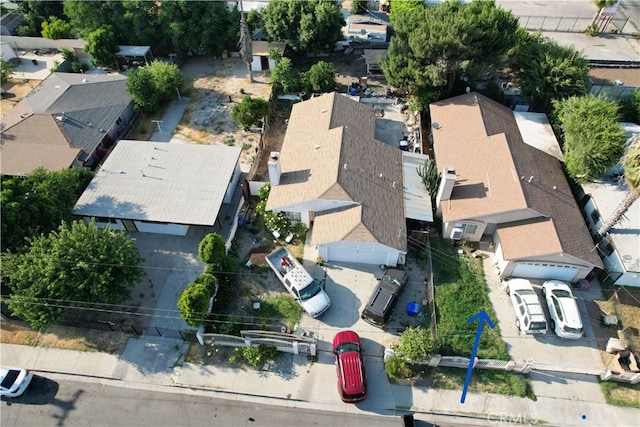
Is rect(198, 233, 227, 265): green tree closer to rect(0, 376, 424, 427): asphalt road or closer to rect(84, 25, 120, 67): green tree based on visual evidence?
rect(0, 376, 424, 427): asphalt road

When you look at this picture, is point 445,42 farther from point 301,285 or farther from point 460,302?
point 301,285

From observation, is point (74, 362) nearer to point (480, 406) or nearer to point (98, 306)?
point (98, 306)

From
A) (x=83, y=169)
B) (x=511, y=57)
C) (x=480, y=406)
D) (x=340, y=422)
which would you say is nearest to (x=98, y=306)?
(x=83, y=169)

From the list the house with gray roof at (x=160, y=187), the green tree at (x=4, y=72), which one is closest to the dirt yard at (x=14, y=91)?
the green tree at (x=4, y=72)

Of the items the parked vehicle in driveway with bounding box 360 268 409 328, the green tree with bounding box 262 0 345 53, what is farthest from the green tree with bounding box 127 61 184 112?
the parked vehicle in driveway with bounding box 360 268 409 328

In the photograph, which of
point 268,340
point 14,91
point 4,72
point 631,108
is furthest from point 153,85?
point 631,108

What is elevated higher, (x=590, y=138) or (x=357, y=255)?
(x=590, y=138)
